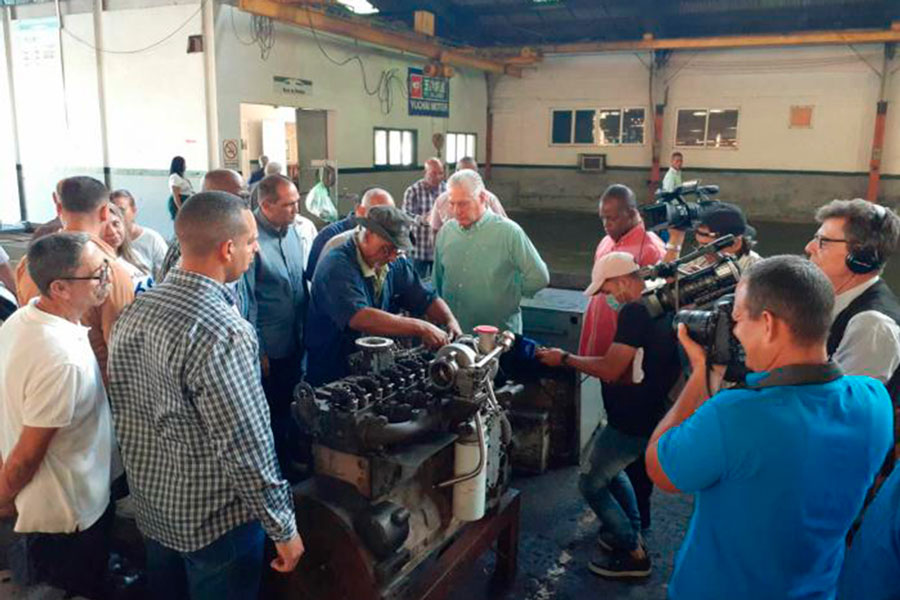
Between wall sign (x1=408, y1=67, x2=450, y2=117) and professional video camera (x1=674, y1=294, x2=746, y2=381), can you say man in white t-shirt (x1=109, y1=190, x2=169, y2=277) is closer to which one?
professional video camera (x1=674, y1=294, x2=746, y2=381)

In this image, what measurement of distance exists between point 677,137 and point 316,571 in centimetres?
1219

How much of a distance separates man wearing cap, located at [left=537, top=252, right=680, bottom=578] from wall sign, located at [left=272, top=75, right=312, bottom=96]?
20.8ft

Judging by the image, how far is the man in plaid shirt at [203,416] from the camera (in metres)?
1.44

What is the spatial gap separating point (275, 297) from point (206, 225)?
1.34 meters

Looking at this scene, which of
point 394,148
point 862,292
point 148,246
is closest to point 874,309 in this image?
point 862,292

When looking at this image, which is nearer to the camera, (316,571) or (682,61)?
(316,571)

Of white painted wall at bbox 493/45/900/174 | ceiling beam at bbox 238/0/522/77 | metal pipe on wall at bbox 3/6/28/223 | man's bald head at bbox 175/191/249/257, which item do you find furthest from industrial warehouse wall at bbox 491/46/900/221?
man's bald head at bbox 175/191/249/257

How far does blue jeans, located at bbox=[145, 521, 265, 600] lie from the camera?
1.60 meters

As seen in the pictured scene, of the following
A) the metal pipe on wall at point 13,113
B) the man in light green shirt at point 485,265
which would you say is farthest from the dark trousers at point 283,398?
the metal pipe on wall at point 13,113

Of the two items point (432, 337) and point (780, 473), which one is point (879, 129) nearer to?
point (432, 337)

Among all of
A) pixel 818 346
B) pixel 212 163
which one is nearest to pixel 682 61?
pixel 212 163

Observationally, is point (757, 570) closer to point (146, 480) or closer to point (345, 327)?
point (146, 480)

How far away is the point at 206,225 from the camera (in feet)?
5.03

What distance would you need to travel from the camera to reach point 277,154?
1016 cm
